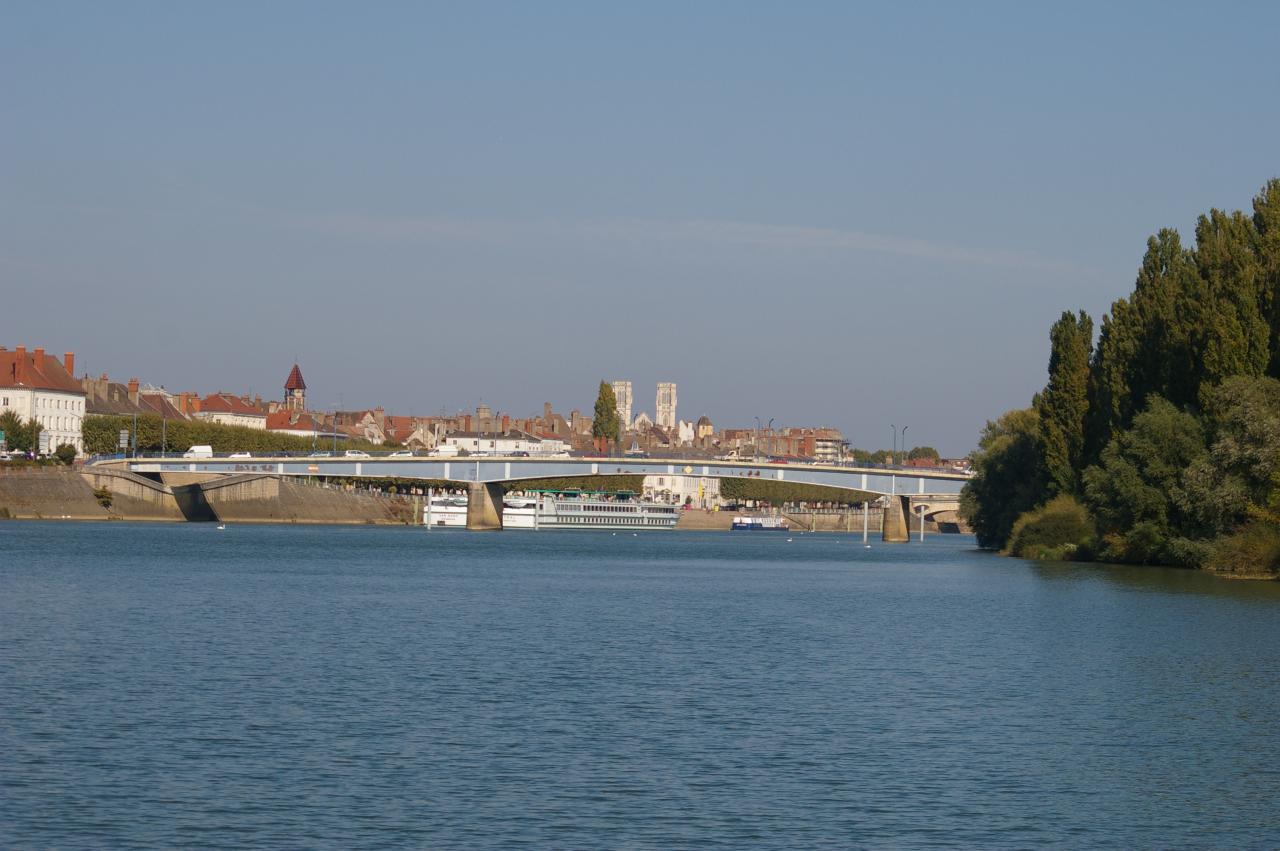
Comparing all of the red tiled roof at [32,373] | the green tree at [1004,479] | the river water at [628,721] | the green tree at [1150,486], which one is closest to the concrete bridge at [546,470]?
the green tree at [1004,479]

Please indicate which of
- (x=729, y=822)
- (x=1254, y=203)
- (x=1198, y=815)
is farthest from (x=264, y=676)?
(x=1254, y=203)

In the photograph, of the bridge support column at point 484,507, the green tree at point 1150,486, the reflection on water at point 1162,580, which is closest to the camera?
the reflection on water at point 1162,580

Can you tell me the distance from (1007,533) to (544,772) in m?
86.3

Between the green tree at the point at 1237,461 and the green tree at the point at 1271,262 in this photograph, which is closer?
the green tree at the point at 1237,461

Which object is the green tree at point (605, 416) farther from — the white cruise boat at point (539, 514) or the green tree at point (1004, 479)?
the green tree at point (1004, 479)

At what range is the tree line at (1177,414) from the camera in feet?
208

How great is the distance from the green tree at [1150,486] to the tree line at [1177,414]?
0.25 feet

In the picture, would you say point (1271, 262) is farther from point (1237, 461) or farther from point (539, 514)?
point (539, 514)

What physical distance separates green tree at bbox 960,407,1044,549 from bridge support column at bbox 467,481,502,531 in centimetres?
4911

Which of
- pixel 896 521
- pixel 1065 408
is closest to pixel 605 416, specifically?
pixel 896 521

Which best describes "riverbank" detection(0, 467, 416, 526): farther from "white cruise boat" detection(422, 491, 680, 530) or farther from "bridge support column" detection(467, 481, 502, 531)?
"bridge support column" detection(467, 481, 502, 531)

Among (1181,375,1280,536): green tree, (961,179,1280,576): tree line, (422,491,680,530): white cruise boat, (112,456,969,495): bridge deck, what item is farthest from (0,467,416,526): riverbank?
(1181,375,1280,536): green tree

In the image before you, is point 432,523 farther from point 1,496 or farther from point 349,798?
point 349,798

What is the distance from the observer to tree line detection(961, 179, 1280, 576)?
63.3 m
